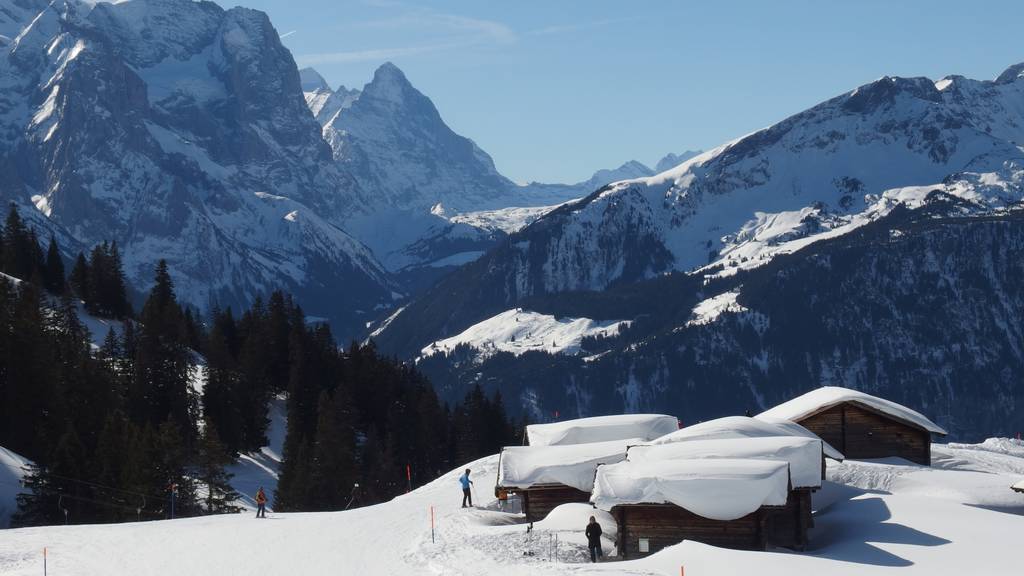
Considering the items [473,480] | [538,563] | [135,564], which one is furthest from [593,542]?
[473,480]

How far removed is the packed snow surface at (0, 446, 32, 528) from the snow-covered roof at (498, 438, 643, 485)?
81.6 ft

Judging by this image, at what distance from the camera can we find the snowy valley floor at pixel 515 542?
43219 mm

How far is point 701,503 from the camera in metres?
46.8

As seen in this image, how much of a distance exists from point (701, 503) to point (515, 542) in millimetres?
6785

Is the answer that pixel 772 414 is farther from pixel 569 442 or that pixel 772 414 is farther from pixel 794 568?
pixel 794 568

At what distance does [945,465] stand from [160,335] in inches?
2288

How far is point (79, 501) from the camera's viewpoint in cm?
6556

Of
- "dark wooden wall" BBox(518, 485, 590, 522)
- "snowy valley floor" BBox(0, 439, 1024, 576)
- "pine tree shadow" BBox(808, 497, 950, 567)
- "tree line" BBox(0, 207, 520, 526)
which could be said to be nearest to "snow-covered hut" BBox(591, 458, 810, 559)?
"pine tree shadow" BBox(808, 497, 950, 567)

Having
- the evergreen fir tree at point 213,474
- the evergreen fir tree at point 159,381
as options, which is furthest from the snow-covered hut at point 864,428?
the evergreen fir tree at point 159,381

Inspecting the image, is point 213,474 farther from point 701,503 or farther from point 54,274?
point 54,274

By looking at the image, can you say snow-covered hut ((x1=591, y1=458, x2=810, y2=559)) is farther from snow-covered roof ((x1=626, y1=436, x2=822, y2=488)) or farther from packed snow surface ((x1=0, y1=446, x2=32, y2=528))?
packed snow surface ((x1=0, y1=446, x2=32, y2=528))

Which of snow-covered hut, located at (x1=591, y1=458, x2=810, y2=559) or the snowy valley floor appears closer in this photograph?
the snowy valley floor

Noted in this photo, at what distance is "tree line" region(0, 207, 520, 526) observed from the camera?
67250 mm

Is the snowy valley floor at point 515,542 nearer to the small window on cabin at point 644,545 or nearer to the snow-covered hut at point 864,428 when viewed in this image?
the small window on cabin at point 644,545
